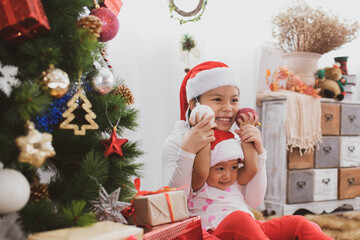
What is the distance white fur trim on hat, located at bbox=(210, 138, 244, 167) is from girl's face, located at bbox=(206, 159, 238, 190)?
0.02 meters

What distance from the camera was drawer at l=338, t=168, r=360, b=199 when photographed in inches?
88.0

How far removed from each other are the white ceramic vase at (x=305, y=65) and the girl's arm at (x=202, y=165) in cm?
134

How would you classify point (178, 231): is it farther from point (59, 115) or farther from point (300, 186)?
point (300, 186)

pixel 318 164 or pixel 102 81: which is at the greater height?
Result: pixel 102 81

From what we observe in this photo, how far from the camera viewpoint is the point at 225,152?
3.64ft

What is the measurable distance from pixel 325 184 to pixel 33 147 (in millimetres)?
1970

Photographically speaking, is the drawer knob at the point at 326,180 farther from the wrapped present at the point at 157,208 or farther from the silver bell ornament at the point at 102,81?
the silver bell ornament at the point at 102,81

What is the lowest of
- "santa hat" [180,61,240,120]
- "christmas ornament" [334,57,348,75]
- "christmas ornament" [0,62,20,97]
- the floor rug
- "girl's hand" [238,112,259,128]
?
the floor rug

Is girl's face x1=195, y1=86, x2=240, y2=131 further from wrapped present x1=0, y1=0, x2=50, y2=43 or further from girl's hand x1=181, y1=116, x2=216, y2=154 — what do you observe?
wrapped present x1=0, y1=0, x2=50, y2=43

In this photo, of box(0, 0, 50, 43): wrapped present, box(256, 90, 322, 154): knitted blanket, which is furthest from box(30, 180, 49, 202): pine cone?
box(256, 90, 322, 154): knitted blanket

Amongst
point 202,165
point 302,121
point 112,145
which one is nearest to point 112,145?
point 112,145

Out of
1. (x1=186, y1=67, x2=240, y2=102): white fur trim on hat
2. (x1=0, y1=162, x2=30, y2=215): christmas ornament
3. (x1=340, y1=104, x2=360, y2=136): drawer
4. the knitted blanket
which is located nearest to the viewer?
(x1=0, y1=162, x2=30, y2=215): christmas ornament

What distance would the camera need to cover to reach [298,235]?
1.00 m

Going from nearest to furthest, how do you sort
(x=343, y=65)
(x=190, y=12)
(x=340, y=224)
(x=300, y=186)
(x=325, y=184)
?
(x=190, y=12) < (x=340, y=224) < (x=300, y=186) < (x=325, y=184) < (x=343, y=65)
